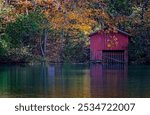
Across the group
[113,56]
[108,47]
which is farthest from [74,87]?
[113,56]

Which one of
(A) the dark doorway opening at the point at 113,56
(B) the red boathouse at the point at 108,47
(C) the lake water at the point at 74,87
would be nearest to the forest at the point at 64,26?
(B) the red boathouse at the point at 108,47

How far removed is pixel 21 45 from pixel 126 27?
11.6 metres

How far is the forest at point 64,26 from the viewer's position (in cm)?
5603

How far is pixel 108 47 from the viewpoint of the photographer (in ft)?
199

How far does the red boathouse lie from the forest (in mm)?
779

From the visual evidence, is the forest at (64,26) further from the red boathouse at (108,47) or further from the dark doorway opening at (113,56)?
the dark doorway opening at (113,56)

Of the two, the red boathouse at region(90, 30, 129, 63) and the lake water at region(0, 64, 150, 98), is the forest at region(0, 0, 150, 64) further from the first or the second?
the lake water at region(0, 64, 150, 98)

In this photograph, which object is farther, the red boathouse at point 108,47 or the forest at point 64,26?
the red boathouse at point 108,47

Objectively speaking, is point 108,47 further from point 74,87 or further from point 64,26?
point 74,87

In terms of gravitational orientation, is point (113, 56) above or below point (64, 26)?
below

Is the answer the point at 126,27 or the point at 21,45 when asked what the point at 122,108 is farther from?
the point at 126,27

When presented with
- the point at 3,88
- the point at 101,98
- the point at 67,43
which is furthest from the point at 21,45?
the point at 101,98

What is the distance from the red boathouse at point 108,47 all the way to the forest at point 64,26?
0.78 metres

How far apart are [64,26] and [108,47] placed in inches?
189
